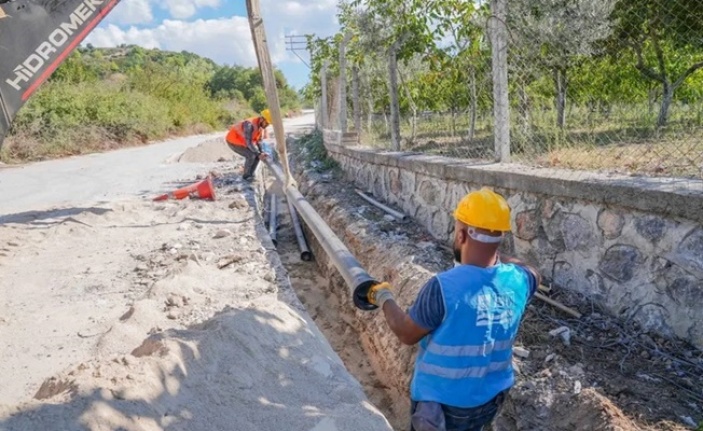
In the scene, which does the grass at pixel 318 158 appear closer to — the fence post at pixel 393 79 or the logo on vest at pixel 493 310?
the fence post at pixel 393 79

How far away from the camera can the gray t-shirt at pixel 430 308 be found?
2.07 metres

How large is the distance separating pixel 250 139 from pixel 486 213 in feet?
29.7

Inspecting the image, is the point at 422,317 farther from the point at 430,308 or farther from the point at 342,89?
the point at 342,89

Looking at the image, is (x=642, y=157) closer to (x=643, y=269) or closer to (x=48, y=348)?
(x=643, y=269)

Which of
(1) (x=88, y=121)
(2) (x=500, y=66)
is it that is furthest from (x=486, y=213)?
(1) (x=88, y=121)

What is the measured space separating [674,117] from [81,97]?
20419 millimetres

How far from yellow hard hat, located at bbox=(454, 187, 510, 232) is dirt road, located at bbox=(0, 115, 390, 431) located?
4.90 ft

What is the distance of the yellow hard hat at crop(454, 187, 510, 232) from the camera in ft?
6.64

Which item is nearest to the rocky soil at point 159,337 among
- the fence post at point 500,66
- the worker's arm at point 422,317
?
the worker's arm at point 422,317

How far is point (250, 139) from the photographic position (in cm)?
1059

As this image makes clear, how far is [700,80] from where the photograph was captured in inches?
516

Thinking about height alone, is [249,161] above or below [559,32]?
below

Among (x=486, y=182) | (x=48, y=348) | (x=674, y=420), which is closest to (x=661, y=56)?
(x=486, y=182)

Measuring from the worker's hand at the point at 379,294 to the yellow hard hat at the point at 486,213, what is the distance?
0.54 meters
